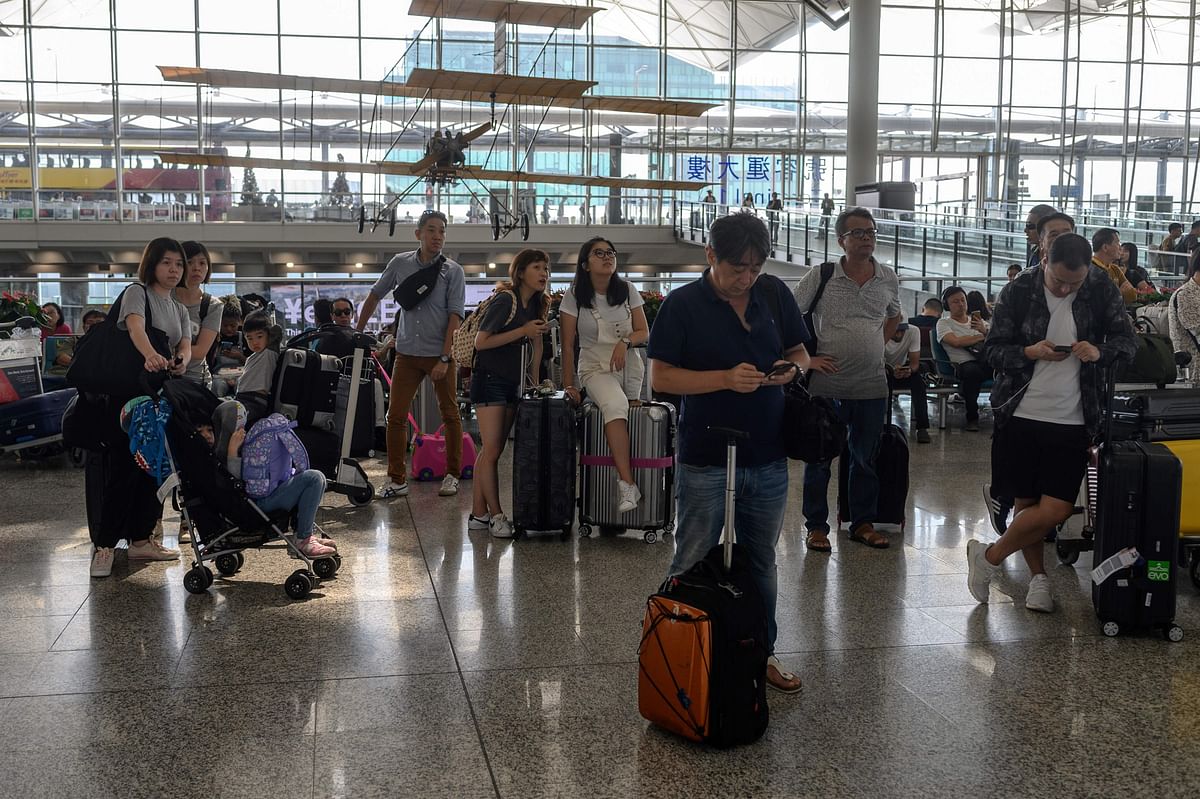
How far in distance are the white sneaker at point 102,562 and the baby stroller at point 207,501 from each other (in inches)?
20.3

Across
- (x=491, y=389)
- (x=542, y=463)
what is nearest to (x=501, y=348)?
(x=491, y=389)

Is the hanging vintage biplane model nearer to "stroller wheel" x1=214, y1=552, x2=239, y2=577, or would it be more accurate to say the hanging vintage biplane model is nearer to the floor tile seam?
the floor tile seam

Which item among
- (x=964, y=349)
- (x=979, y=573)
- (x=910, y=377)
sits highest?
(x=964, y=349)

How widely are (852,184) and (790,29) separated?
6.01 metres

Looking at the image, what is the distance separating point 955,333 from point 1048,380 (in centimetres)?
598

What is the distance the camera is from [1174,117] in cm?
2827

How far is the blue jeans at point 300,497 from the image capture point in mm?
4965

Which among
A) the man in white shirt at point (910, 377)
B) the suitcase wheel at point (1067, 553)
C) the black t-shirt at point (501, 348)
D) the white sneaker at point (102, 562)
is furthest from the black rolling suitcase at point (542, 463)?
the man in white shirt at point (910, 377)

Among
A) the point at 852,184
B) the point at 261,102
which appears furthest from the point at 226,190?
the point at 852,184

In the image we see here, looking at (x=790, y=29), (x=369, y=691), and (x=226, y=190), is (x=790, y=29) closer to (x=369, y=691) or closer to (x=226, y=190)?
(x=226, y=190)

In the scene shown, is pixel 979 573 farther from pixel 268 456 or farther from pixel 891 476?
pixel 268 456

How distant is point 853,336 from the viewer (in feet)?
17.9

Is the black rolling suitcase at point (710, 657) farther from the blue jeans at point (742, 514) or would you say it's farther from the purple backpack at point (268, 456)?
the purple backpack at point (268, 456)

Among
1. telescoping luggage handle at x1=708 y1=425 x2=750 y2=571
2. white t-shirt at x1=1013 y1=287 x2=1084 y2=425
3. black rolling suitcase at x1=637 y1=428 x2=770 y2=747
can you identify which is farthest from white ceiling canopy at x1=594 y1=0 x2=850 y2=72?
black rolling suitcase at x1=637 y1=428 x2=770 y2=747
